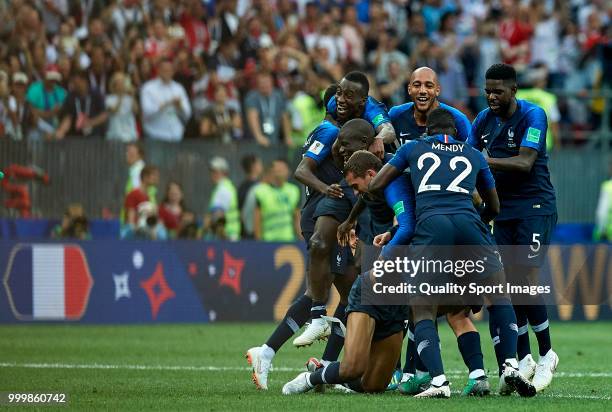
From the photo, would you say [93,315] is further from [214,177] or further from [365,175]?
[365,175]

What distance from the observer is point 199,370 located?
1318cm

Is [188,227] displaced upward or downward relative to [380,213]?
downward

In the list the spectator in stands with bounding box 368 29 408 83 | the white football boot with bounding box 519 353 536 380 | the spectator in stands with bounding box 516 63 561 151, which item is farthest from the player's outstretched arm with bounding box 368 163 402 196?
the spectator in stands with bounding box 368 29 408 83

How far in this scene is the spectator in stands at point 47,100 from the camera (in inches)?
765

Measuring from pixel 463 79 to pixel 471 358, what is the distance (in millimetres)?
13886

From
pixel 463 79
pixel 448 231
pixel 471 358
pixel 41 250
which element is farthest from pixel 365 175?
pixel 463 79

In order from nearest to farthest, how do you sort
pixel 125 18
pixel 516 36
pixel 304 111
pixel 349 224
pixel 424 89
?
pixel 349 224 < pixel 424 89 < pixel 304 111 < pixel 125 18 < pixel 516 36

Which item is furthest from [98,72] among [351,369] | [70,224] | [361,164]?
[351,369]

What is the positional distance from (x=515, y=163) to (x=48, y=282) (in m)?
9.07

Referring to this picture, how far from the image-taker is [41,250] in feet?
61.4

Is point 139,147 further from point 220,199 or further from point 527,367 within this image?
point 527,367

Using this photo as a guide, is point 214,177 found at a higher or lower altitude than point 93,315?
higher

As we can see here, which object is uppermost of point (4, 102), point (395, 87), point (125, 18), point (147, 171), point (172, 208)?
point (125, 18)

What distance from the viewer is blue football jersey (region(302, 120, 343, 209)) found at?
39.0ft
